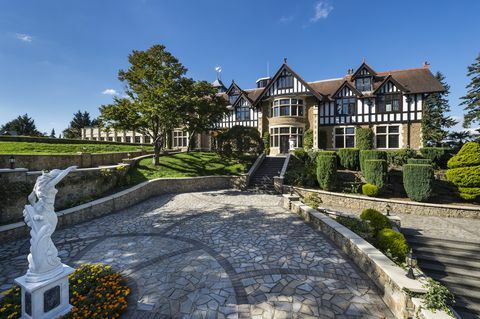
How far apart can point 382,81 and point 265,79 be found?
1659 cm

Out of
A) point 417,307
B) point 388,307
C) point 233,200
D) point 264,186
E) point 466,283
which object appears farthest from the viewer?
point 264,186

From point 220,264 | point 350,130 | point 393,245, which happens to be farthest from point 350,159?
point 220,264

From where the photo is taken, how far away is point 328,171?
15.6m

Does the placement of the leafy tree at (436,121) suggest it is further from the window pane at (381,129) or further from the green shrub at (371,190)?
the green shrub at (371,190)

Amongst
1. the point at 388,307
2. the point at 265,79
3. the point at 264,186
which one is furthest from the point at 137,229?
the point at 265,79

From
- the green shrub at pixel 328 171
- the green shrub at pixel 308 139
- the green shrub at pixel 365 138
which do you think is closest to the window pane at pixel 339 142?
the green shrub at pixel 365 138

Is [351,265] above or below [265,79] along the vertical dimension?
below

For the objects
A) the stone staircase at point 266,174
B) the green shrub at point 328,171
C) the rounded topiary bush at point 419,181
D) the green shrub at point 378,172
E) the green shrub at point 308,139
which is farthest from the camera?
the green shrub at point 308,139

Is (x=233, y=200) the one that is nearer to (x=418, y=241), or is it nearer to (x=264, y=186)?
(x=264, y=186)

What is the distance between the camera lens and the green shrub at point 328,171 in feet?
51.2

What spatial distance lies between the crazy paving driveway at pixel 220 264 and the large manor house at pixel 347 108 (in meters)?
17.9

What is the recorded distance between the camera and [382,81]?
25.2m

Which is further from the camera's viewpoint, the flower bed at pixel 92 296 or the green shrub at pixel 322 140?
the green shrub at pixel 322 140

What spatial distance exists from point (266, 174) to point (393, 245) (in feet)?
42.7
